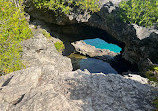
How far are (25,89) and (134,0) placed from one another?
21.9 m

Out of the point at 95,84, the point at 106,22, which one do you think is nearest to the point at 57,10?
the point at 106,22

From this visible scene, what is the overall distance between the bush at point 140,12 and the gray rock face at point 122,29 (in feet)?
3.63

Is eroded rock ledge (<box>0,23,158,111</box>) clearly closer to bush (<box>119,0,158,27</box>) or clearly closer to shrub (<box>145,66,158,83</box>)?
shrub (<box>145,66,158,83</box>)

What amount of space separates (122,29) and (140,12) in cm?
392

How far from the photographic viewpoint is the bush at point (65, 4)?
815 inches

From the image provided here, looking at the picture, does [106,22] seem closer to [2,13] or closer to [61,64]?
[61,64]

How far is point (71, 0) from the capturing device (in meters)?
21.2

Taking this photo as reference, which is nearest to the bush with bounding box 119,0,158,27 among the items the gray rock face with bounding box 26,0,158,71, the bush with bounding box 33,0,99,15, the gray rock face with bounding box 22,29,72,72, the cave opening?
the gray rock face with bounding box 26,0,158,71

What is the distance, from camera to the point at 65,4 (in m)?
21.8

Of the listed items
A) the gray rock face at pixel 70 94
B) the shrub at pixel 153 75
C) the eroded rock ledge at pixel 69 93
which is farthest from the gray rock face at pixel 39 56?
the shrub at pixel 153 75

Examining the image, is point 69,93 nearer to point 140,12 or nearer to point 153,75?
point 153,75

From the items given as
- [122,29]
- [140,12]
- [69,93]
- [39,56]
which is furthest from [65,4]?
[69,93]

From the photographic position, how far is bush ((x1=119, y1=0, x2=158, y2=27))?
1750 cm

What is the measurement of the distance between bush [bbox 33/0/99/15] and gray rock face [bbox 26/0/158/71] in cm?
125
